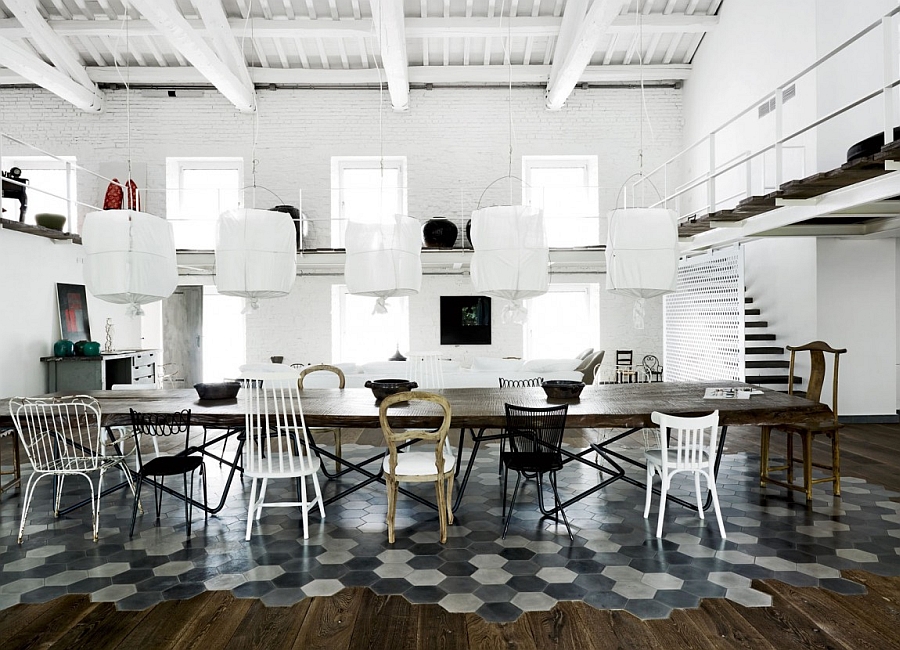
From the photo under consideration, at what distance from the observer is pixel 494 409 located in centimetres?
377

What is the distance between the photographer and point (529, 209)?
370cm

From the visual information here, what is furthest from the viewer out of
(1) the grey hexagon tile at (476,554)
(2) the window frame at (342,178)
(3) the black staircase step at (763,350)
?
(2) the window frame at (342,178)

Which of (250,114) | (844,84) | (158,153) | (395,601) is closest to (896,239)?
(844,84)

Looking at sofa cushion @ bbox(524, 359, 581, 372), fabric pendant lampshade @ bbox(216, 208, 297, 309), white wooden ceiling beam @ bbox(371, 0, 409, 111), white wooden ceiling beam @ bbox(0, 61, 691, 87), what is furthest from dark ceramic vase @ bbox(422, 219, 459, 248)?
fabric pendant lampshade @ bbox(216, 208, 297, 309)

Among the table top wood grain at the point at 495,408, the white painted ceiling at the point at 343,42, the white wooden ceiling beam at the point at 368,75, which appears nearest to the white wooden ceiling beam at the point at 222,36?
the white painted ceiling at the point at 343,42

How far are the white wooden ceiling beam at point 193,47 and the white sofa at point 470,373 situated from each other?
443 cm

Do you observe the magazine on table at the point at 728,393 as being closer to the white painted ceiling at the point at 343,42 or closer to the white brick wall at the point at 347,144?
the white painted ceiling at the point at 343,42

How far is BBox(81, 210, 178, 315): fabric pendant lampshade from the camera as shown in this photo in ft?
12.7

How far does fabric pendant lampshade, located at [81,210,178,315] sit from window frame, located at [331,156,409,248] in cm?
659

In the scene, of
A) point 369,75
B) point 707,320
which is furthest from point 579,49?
point 707,320

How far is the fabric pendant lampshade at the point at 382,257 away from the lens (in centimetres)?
388

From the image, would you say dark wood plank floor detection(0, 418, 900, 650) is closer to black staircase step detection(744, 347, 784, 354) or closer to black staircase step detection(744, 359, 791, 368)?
black staircase step detection(744, 359, 791, 368)

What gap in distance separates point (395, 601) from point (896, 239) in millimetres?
7562

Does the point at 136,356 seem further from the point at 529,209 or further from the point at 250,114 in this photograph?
the point at 529,209
